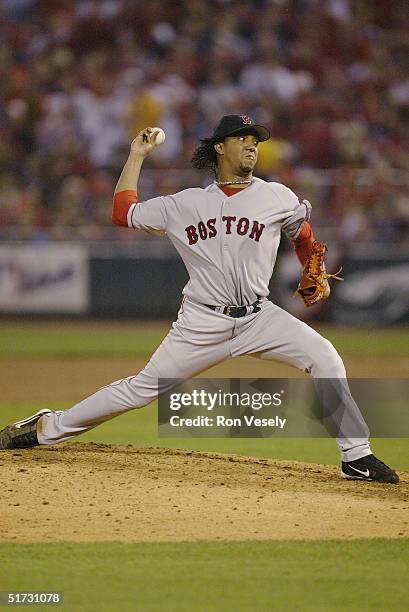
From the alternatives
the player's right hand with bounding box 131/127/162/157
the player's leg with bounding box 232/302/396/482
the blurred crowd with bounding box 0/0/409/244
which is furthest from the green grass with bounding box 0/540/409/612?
the blurred crowd with bounding box 0/0/409/244

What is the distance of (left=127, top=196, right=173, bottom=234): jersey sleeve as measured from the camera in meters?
5.79

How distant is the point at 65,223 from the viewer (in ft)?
54.6

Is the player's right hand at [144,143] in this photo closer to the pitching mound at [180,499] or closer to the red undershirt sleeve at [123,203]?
the red undershirt sleeve at [123,203]

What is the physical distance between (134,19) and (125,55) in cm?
83

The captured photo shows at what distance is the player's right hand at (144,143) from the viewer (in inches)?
231

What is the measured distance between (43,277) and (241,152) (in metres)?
11.2

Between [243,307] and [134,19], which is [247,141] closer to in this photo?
[243,307]

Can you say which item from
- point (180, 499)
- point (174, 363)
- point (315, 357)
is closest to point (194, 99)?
point (174, 363)

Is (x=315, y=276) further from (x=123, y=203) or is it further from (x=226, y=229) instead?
(x=123, y=203)

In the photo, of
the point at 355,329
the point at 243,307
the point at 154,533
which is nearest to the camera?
the point at 154,533

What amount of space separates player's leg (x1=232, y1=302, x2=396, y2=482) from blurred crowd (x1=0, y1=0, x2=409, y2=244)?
10.2m

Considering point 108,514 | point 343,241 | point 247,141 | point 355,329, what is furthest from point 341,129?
point 108,514

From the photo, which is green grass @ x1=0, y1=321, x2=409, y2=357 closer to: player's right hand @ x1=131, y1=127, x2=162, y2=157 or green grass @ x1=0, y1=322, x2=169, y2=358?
green grass @ x1=0, y1=322, x2=169, y2=358

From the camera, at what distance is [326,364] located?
5.64 m
